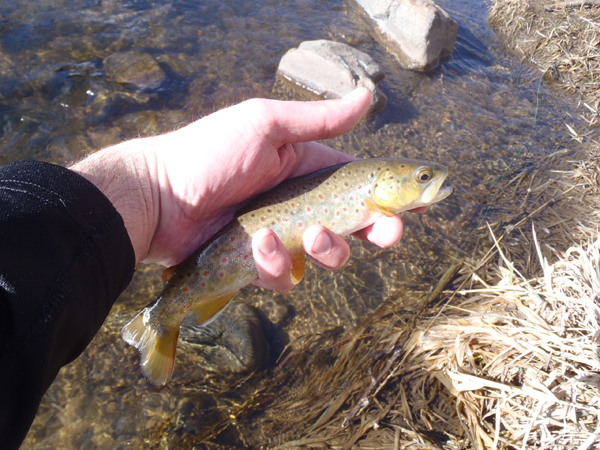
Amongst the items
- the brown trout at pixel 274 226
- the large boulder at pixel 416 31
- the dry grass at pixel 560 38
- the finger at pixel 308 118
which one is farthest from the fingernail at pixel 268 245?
the dry grass at pixel 560 38

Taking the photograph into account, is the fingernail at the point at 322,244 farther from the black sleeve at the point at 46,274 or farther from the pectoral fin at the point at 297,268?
the black sleeve at the point at 46,274

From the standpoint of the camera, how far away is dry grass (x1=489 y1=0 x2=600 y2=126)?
1005 cm

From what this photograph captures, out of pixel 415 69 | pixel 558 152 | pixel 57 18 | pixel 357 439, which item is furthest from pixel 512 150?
pixel 57 18

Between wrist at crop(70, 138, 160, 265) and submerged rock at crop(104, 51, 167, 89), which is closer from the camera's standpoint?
wrist at crop(70, 138, 160, 265)

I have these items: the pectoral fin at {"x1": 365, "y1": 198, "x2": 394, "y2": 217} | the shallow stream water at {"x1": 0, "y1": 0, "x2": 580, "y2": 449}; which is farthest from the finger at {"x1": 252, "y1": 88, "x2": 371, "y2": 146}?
the shallow stream water at {"x1": 0, "y1": 0, "x2": 580, "y2": 449}

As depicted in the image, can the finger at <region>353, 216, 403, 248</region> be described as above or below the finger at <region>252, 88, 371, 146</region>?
below

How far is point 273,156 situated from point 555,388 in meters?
3.04

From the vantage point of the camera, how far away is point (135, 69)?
7.78 metres

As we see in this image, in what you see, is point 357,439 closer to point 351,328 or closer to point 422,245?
point 351,328

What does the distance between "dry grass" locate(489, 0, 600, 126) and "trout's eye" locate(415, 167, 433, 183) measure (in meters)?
8.34

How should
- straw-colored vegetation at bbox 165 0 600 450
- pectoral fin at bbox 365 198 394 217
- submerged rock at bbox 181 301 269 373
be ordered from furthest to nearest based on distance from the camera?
submerged rock at bbox 181 301 269 373 → pectoral fin at bbox 365 198 394 217 → straw-colored vegetation at bbox 165 0 600 450

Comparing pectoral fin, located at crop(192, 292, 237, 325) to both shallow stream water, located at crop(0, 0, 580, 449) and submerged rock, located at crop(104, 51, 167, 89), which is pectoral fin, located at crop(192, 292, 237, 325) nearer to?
shallow stream water, located at crop(0, 0, 580, 449)

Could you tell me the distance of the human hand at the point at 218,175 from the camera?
3074mm

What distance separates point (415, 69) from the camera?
934 cm
